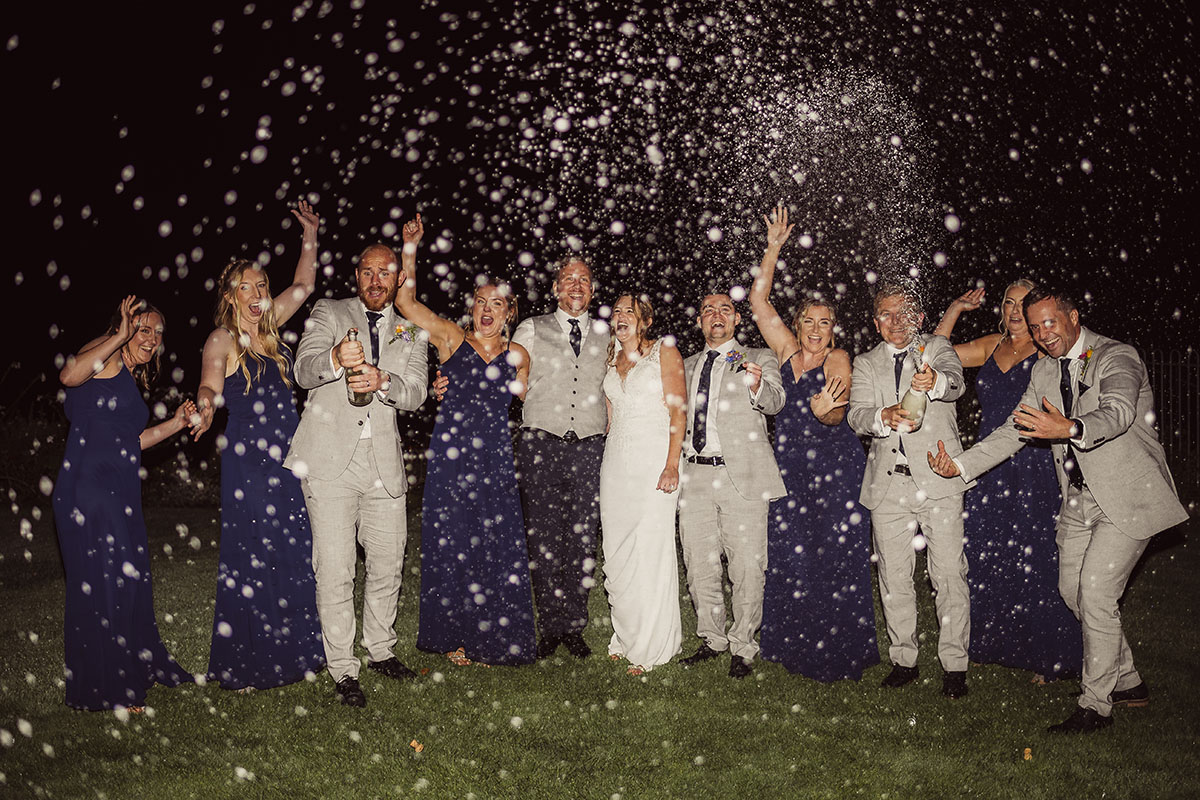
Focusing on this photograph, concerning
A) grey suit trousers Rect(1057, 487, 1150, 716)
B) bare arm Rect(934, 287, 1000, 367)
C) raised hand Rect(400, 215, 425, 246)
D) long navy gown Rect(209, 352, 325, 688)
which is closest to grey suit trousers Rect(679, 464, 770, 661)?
bare arm Rect(934, 287, 1000, 367)

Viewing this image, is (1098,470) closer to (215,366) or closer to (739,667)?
(739,667)

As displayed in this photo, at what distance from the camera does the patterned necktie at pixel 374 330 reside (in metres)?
5.13

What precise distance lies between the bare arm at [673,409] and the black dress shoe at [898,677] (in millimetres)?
1582

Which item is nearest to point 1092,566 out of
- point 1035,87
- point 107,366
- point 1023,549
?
point 1023,549

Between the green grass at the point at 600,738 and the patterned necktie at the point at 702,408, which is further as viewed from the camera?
the patterned necktie at the point at 702,408

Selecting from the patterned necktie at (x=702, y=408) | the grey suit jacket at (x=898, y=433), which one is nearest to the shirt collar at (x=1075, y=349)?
the grey suit jacket at (x=898, y=433)

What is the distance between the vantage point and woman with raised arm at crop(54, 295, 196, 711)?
15.5 ft

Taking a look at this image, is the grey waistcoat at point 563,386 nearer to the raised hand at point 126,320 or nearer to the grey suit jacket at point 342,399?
the grey suit jacket at point 342,399

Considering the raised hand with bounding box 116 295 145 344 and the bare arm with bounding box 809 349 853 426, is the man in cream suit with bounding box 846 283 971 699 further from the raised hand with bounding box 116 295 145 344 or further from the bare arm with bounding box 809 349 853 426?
the raised hand with bounding box 116 295 145 344

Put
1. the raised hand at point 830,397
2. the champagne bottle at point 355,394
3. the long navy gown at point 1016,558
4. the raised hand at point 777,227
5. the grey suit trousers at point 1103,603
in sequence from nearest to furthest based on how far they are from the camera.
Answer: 1. the grey suit trousers at point 1103,603
2. the champagne bottle at point 355,394
3. the raised hand at point 830,397
4. the long navy gown at point 1016,558
5. the raised hand at point 777,227

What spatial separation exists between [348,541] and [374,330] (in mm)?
1159

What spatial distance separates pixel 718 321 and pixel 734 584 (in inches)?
60.6

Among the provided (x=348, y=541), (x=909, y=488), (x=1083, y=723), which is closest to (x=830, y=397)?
(x=909, y=488)

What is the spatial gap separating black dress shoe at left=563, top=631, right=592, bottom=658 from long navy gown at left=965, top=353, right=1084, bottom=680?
7.58 feet
